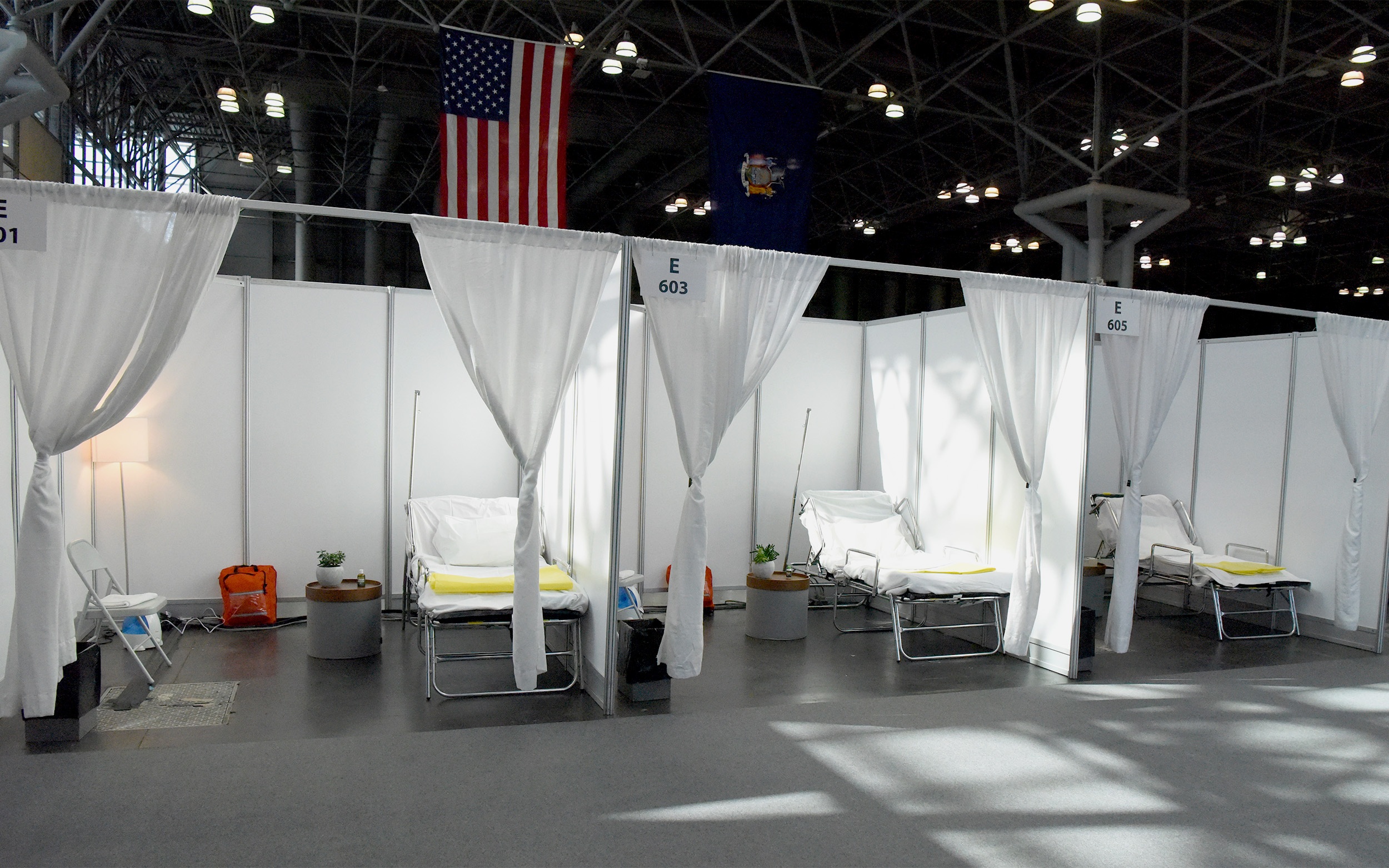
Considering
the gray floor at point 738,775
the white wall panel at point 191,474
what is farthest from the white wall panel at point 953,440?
the white wall panel at point 191,474

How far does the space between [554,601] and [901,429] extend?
3.60 metres

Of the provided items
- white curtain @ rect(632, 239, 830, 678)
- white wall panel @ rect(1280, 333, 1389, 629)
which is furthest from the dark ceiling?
A: white curtain @ rect(632, 239, 830, 678)

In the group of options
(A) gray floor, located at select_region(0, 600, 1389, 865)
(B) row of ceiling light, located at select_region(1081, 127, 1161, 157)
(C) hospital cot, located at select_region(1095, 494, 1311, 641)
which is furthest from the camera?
(B) row of ceiling light, located at select_region(1081, 127, 1161, 157)

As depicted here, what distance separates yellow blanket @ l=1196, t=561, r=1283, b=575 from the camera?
21.8ft

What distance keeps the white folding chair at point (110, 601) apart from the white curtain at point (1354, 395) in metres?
7.54

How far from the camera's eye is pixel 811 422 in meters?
7.72

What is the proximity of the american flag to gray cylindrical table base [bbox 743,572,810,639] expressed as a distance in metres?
2.92

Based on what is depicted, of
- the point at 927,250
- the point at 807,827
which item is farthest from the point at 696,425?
the point at 927,250

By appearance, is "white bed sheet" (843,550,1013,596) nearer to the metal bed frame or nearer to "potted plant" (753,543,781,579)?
"potted plant" (753,543,781,579)

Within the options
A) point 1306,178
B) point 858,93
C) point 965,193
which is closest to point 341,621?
point 858,93

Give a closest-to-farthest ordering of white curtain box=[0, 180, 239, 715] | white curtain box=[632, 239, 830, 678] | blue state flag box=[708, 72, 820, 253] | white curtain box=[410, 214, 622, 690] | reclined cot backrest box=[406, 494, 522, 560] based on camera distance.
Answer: white curtain box=[0, 180, 239, 715], white curtain box=[410, 214, 622, 690], white curtain box=[632, 239, 830, 678], reclined cot backrest box=[406, 494, 522, 560], blue state flag box=[708, 72, 820, 253]

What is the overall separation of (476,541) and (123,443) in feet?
7.81

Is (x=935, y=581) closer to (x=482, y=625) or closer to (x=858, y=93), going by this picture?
(x=482, y=625)

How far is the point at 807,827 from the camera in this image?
11.0 feet
